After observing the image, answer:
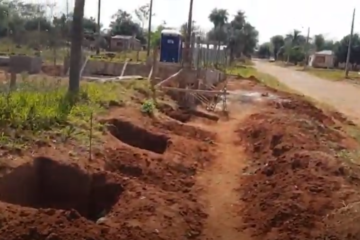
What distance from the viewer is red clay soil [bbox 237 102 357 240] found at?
7.24 metres

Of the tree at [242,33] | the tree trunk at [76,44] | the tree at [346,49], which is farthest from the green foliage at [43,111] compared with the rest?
the tree at [346,49]

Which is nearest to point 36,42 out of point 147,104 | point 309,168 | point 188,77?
point 188,77

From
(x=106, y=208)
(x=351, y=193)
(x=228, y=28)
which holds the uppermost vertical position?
(x=228, y=28)

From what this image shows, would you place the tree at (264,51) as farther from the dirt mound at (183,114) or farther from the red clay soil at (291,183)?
the red clay soil at (291,183)

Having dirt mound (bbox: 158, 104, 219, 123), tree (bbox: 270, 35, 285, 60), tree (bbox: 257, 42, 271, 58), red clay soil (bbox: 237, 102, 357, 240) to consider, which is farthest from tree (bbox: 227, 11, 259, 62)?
red clay soil (bbox: 237, 102, 357, 240)

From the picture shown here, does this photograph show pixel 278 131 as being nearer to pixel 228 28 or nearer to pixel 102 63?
pixel 102 63

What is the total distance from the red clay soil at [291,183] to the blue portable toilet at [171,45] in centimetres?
1209

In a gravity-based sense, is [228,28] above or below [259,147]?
above

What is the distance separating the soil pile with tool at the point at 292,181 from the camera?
7254 millimetres

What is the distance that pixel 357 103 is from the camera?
28000 millimetres

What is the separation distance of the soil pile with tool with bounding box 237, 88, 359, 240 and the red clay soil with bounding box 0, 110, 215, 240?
0.90 m

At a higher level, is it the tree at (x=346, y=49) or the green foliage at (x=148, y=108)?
the tree at (x=346, y=49)

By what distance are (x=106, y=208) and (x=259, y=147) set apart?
5211mm

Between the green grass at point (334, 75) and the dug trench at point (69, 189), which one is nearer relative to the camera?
the dug trench at point (69, 189)
